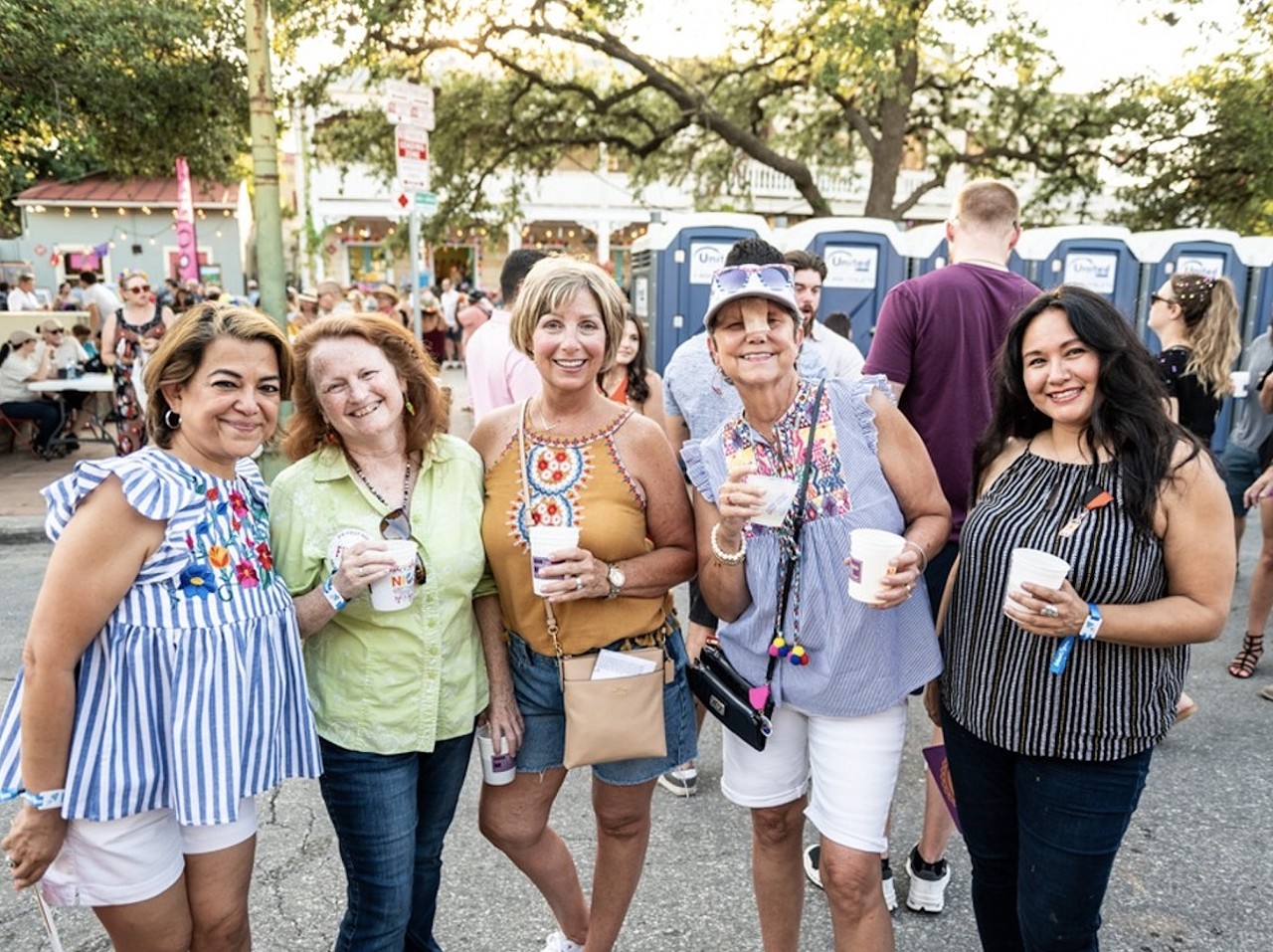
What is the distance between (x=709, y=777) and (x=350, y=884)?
189 cm

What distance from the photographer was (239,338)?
1.84 m

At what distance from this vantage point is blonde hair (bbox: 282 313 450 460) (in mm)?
2049

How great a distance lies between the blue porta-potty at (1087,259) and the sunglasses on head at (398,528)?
9181 millimetres

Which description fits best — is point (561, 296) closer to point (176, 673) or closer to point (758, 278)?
point (758, 278)

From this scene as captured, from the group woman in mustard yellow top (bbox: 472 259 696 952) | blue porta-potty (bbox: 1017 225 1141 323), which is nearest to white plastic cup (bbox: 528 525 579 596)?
woman in mustard yellow top (bbox: 472 259 696 952)

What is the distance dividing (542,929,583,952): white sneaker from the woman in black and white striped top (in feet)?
4.04

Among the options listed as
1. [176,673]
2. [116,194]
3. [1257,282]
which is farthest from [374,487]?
[116,194]

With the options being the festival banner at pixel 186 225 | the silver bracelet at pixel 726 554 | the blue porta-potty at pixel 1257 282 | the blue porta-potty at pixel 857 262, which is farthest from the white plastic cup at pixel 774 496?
the festival banner at pixel 186 225

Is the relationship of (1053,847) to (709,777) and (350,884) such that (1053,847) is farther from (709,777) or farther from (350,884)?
(709,777)

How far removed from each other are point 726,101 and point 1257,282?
8585 millimetres

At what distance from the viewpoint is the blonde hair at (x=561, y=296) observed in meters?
2.18

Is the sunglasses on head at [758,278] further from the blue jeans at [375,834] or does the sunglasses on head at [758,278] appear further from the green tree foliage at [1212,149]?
the green tree foliage at [1212,149]

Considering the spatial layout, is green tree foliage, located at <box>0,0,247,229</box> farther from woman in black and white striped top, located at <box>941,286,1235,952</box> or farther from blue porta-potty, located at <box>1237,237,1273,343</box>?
blue porta-potty, located at <box>1237,237,1273,343</box>

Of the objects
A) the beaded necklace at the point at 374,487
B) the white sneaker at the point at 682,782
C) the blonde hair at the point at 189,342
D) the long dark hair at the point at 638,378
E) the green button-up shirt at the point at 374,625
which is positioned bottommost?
the white sneaker at the point at 682,782
